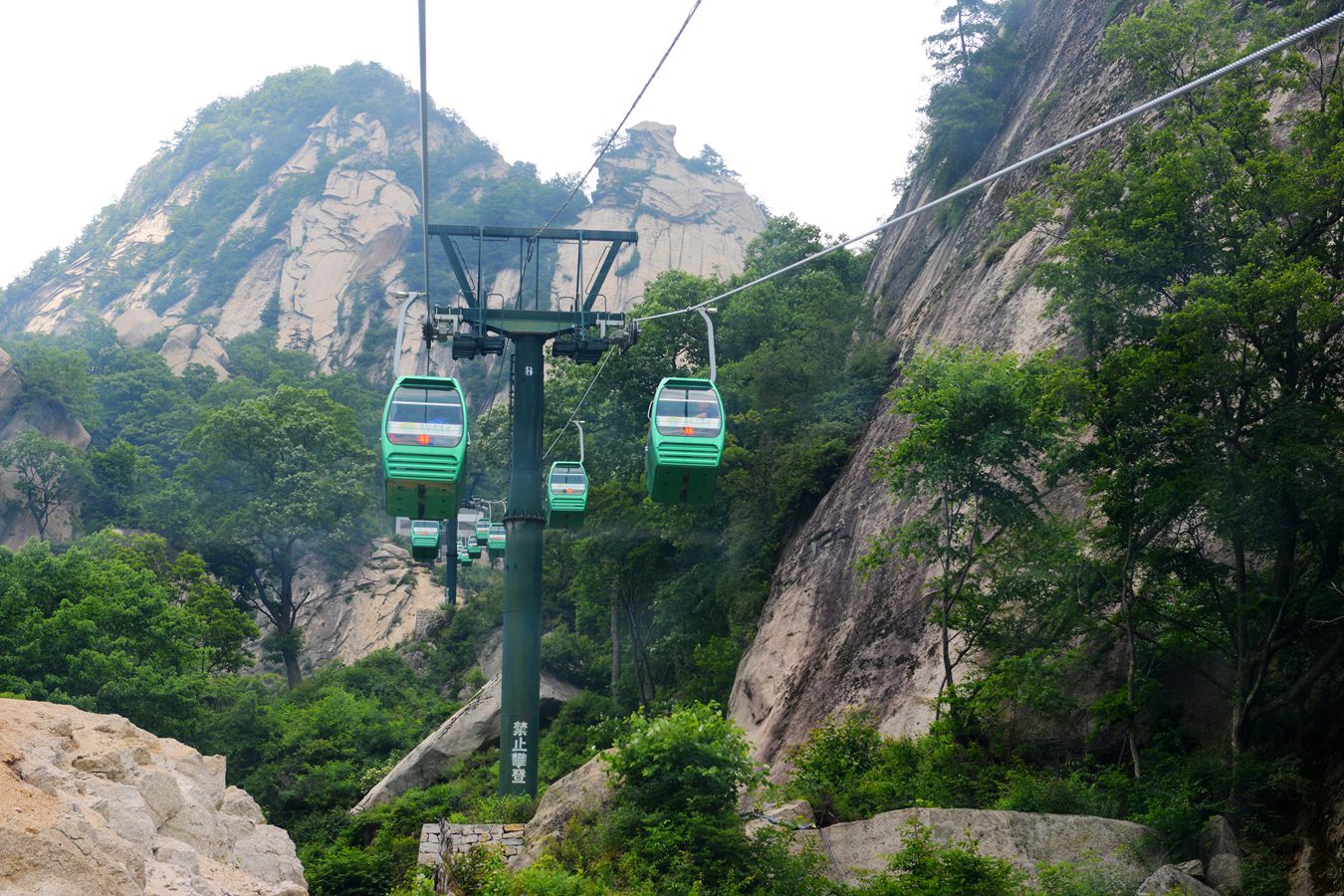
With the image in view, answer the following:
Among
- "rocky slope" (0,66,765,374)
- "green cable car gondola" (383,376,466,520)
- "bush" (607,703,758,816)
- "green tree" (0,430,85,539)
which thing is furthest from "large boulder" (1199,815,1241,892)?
"rocky slope" (0,66,765,374)

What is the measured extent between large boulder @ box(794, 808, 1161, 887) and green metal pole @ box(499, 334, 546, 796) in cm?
695

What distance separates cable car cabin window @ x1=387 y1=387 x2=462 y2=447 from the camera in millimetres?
14977

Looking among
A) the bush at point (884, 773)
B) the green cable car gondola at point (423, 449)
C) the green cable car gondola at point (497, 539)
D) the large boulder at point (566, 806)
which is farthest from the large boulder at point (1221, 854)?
the green cable car gondola at point (497, 539)

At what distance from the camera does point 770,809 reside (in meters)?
16.3

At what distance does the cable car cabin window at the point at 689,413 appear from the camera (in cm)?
1488

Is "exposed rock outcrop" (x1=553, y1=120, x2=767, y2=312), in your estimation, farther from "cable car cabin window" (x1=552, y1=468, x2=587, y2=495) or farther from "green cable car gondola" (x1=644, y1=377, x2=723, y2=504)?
"green cable car gondola" (x1=644, y1=377, x2=723, y2=504)

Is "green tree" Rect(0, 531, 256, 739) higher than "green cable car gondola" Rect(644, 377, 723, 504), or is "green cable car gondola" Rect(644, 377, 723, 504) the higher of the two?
"green cable car gondola" Rect(644, 377, 723, 504)

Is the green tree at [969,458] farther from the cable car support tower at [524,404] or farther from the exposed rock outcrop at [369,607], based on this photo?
the exposed rock outcrop at [369,607]

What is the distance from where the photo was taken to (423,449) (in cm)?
1495

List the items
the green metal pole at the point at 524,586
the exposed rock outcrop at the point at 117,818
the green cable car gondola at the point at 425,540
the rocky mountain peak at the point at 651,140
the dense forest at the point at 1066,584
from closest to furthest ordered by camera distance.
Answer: the exposed rock outcrop at the point at 117,818
the dense forest at the point at 1066,584
the green metal pole at the point at 524,586
the green cable car gondola at the point at 425,540
the rocky mountain peak at the point at 651,140

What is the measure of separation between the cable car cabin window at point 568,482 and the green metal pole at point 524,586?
1.80m

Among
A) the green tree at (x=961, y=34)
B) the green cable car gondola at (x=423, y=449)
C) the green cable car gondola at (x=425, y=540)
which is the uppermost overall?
the green tree at (x=961, y=34)

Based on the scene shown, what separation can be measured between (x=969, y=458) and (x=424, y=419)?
7.62 m

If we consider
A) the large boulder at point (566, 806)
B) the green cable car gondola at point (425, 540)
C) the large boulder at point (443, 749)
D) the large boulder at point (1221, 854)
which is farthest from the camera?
the green cable car gondola at point (425, 540)
